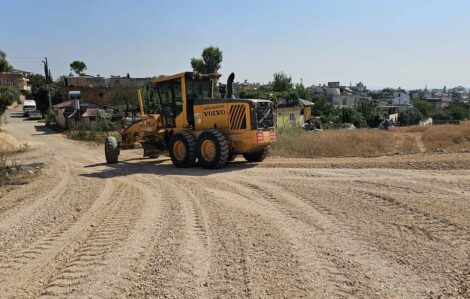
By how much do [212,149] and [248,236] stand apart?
6.40 metres

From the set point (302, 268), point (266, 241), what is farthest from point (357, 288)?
point (266, 241)

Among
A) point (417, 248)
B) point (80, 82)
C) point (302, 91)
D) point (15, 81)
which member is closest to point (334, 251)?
point (417, 248)

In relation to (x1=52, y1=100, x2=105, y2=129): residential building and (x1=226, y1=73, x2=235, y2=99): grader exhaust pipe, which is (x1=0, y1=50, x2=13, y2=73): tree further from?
(x1=226, y1=73, x2=235, y2=99): grader exhaust pipe

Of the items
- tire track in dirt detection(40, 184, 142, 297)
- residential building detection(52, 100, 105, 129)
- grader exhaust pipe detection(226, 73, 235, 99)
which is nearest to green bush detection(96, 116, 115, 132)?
residential building detection(52, 100, 105, 129)

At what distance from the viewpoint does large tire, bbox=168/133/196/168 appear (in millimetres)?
12266

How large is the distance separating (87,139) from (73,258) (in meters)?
23.7

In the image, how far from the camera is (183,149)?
12.6 m

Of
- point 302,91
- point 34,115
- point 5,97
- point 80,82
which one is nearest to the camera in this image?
point 5,97

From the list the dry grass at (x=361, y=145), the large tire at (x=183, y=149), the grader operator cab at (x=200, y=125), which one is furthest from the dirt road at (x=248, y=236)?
the dry grass at (x=361, y=145)

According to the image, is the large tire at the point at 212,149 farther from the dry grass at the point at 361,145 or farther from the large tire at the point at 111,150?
the large tire at the point at 111,150

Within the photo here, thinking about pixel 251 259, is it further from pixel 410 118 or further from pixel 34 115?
pixel 410 118

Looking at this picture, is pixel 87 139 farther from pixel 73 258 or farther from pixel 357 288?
pixel 357 288

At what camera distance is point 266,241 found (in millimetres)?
5320

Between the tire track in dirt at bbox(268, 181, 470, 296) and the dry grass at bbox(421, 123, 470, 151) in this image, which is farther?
the dry grass at bbox(421, 123, 470, 151)
